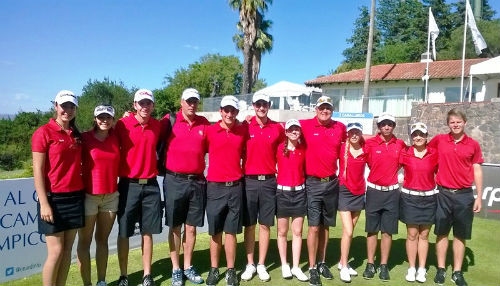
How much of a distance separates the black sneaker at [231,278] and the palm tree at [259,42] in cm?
2265

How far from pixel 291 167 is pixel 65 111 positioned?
8.23ft

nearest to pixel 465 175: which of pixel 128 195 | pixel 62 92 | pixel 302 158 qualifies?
pixel 302 158

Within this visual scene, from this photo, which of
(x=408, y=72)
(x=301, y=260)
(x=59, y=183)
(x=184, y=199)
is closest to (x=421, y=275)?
(x=301, y=260)

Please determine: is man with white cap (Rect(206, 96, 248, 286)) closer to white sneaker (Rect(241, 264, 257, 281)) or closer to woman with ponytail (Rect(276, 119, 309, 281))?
white sneaker (Rect(241, 264, 257, 281))

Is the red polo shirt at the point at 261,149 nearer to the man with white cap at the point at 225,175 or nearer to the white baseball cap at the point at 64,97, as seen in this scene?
the man with white cap at the point at 225,175

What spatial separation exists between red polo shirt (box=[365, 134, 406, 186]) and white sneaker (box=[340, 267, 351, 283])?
1145 millimetres

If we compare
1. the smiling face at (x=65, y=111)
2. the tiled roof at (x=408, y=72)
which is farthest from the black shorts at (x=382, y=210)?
the tiled roof at (x=408, y=72)

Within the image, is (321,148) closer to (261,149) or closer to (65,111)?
(261,149)

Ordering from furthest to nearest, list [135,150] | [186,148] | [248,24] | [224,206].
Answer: [248,24], [224,206], [186,148], [135,150]

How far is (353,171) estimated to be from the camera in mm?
4801

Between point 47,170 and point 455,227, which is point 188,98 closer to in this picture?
point 47,170

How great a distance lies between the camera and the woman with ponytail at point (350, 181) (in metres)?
4.79

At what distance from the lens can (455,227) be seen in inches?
187

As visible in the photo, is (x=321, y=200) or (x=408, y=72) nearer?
(x=321, y=200)
